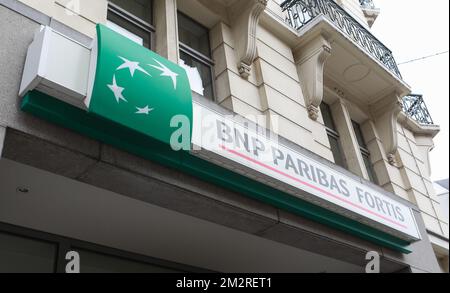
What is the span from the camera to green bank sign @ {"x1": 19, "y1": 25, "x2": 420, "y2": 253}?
448cm

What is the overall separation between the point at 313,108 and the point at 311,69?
88 centimetres

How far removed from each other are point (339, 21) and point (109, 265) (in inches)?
298

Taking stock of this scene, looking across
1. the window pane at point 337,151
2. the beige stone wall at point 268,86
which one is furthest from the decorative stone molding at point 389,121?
the window pane at point 337,151

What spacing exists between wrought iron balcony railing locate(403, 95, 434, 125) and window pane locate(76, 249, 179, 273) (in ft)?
31.2

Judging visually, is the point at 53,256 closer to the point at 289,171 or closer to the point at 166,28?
the point at 289,171

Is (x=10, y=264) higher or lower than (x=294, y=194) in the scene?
lower

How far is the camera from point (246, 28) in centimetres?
821

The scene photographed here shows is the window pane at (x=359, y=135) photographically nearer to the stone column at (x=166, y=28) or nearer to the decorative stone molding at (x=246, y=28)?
the decorative stone molding at (x=246, y=28)

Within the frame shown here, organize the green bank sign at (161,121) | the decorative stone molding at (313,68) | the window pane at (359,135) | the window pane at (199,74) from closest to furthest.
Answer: the green bank sign at (161,121) < the window pane at (199,74) < the decorative stone molding at (313,68) < the window pane at (359,135)

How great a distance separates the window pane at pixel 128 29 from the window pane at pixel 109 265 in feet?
10.7

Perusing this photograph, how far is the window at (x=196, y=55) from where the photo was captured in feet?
25.0

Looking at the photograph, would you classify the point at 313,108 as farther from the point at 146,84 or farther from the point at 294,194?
the point at 146,84
